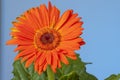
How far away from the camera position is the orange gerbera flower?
21 centimetres

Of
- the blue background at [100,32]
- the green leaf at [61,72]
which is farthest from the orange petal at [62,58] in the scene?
the blue background at [100,32]

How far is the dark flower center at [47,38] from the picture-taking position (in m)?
0.22

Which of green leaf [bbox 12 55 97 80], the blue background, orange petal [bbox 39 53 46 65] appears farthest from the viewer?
the blue background

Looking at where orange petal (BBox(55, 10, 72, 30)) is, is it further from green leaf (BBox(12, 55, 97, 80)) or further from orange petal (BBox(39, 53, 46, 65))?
green leaf (BBox(12, 55, 97, 80))

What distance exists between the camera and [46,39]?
23cm

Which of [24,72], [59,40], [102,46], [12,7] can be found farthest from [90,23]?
[59,40]

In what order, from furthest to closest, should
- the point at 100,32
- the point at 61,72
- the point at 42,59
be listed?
the point at 100,32 → the point at 61,72 → the point at 42,59

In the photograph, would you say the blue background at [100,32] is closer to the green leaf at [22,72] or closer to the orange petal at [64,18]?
the green leaf at [22,72]

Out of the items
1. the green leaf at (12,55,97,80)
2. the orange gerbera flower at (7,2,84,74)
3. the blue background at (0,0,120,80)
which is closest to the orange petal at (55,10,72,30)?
the orange gerbera flower at (7,2,84,74)

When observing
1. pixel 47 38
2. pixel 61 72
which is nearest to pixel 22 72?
pixel 61 72

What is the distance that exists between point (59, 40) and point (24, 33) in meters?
0.03

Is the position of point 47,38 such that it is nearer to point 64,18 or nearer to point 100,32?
point 64,18

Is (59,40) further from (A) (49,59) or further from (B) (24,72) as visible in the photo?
(B) (24,72)

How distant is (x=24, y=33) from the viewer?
23 cm
